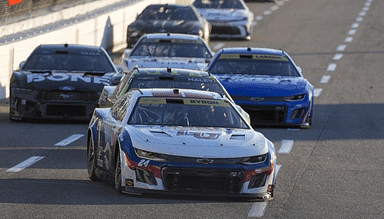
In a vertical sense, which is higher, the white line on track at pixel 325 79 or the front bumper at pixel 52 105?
the front bumper at pixel 52 105

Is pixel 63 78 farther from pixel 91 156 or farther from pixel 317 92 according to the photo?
pixel 317 92

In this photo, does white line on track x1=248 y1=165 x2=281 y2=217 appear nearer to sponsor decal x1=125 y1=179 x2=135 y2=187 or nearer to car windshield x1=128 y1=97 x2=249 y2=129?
car windshield x1=128 y1=97 x2=249 y2=129

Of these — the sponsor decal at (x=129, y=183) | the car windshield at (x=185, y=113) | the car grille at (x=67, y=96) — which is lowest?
the car grille at (x=67, y=96)

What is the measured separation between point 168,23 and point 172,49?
5870mm

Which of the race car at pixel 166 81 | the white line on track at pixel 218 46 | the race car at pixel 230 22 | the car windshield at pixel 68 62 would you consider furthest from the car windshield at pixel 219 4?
the race car at pixel 166 81

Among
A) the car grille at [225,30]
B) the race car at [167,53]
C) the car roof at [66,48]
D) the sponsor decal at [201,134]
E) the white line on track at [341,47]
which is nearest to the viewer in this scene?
the sponsor decal at [201,134]

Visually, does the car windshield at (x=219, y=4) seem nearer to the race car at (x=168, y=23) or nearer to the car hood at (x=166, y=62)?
the race car at (x=168, y=23)

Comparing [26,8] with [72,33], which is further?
[26,8]

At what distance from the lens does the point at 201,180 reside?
8.30m

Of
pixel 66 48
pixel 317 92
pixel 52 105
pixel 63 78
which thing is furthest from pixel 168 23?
pixel 52 105

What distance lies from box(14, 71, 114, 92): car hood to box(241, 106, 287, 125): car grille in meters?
2.69

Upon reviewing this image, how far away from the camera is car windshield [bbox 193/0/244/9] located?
1250 inches

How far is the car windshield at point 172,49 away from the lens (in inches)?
784

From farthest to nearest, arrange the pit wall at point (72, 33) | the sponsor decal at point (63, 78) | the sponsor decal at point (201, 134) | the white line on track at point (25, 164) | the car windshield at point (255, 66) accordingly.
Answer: the pit wall at point (72, 33) < the car windshield at point (255, 66) < the sponsor decal at point (63, 78) < the white line on track at point (25, 164) < the sponsor decal at point (201, 134)
